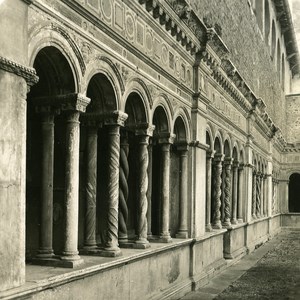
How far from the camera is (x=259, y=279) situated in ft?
39.5

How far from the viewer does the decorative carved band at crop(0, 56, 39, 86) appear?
15.0 feet

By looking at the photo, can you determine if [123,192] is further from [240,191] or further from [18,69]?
[240,191]

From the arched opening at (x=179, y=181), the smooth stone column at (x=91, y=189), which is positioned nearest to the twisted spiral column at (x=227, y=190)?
the arched opening at (x=179, y=181)

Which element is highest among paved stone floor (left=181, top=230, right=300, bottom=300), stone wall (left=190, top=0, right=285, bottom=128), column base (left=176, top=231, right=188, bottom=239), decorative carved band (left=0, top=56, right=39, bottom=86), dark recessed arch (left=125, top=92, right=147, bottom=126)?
stone wall (left=190, top=0, right=285, bottom=128)

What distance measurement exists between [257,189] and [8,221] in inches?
670

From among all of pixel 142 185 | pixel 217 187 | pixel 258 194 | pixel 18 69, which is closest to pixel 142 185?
pixel 142 185

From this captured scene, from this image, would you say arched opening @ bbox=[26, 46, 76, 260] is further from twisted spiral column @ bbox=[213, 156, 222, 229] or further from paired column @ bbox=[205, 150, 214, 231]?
twisted spiral column @ bbox=[213, 156, 222, 229]

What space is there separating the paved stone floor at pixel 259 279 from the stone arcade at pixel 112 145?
340mm

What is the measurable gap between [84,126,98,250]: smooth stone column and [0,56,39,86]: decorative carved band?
8.23 feet

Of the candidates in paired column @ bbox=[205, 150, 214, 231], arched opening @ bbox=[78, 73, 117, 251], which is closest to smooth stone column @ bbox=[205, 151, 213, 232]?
paired column @ bbox=[205, 150, 214, 231]

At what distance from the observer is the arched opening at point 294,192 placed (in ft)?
106

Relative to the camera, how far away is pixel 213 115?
1292 centimetres

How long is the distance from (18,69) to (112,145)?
266 centimetres

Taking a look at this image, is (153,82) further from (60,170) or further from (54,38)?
(54,38)
